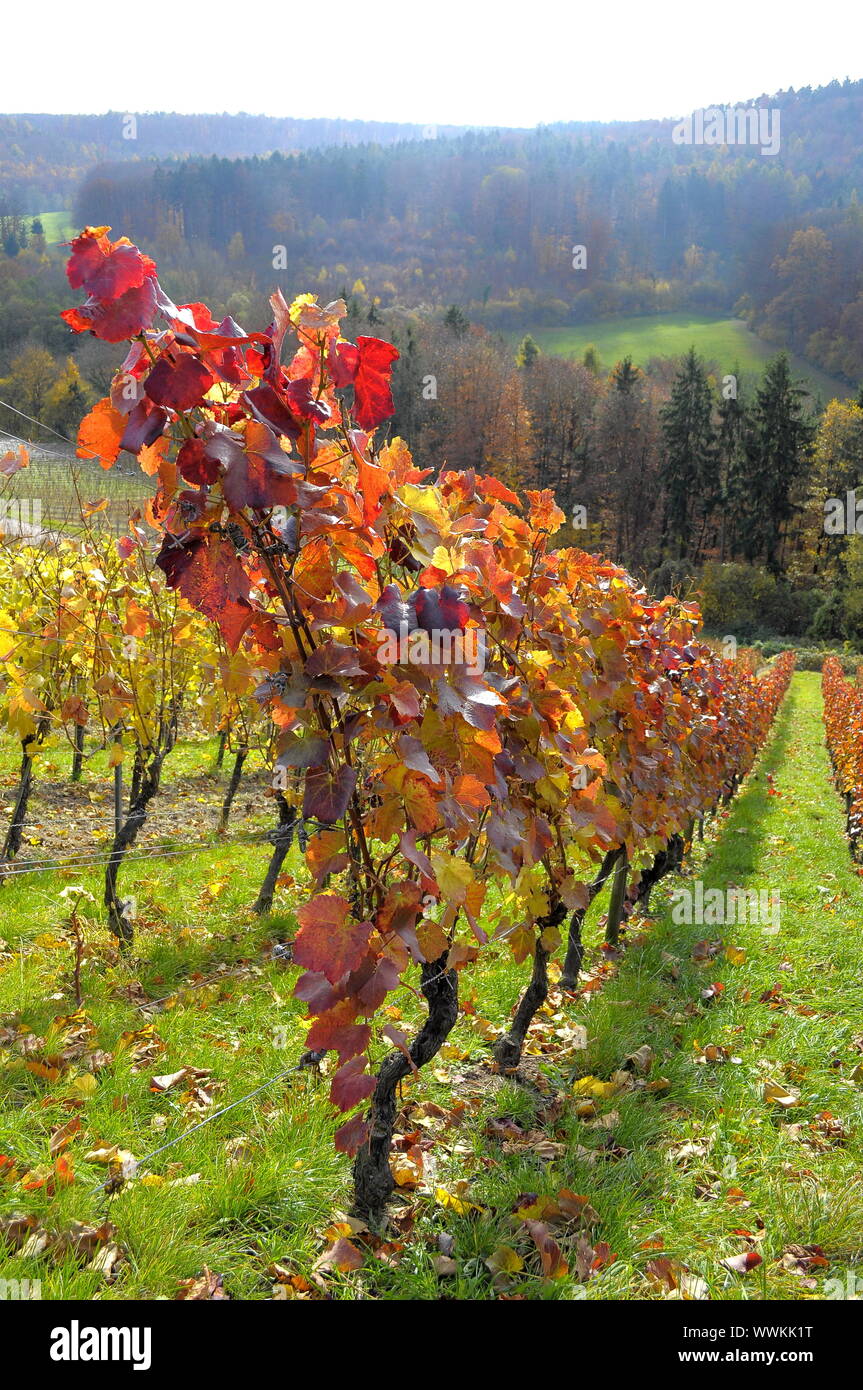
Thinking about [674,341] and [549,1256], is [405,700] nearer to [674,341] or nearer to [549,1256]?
[549,1256]

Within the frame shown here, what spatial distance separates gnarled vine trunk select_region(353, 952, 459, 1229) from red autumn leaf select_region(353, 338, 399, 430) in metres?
1.49

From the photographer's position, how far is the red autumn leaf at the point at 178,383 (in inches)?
53.7

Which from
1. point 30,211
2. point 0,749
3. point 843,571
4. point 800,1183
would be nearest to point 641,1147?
point 800,1183

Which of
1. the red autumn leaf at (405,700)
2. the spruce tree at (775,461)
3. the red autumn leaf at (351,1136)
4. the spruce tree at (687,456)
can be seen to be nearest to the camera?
the red autumn leaf at (405,700)

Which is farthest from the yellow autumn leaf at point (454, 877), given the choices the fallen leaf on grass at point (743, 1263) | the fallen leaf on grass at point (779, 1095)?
the fallen leaf on grass at point (779, 1095)

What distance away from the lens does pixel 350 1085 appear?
1780mm

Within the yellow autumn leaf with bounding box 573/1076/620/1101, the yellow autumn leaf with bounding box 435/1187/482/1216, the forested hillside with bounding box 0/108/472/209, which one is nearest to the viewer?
the yellow autumn leaf with bounding box 435/1187/482/1216

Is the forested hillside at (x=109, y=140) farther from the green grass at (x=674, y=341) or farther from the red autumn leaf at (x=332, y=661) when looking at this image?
the red autumn leaf at (x=332, y=661)

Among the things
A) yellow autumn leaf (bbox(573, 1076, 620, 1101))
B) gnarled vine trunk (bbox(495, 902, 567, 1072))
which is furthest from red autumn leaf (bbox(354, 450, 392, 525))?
yellow autumn leaf (bbox(573, 1076, 620, 1101))

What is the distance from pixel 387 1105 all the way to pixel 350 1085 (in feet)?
2.16

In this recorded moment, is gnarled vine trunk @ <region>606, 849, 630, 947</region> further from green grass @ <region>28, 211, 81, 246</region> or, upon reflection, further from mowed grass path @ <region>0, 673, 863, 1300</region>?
green grass @ <region>28, 211, 81, 246</region>

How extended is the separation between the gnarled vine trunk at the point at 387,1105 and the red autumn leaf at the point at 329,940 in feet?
2.24

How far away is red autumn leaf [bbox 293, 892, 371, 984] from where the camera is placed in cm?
167

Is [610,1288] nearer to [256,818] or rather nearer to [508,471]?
[256,818]
